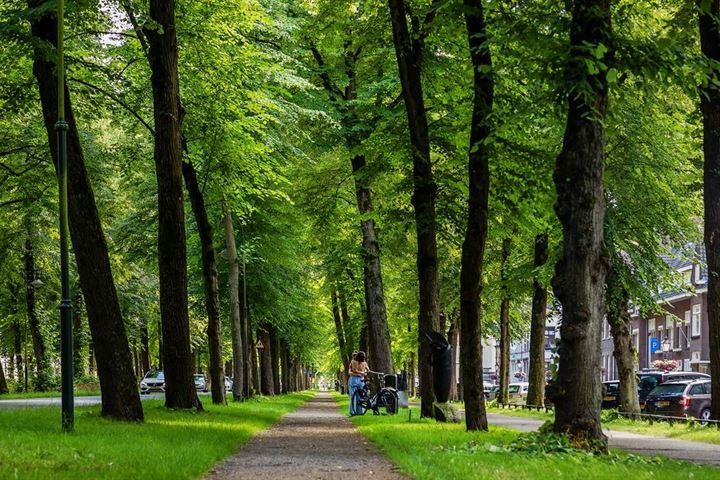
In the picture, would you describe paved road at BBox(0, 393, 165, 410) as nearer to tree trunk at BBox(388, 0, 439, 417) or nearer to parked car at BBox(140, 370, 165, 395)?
Result: tree trunk at BBox(388, 0, 439, 417)

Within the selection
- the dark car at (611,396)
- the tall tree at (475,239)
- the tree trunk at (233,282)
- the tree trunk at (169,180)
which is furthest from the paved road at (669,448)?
the dark car at (611,396)

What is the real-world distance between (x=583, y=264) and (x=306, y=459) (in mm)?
4034

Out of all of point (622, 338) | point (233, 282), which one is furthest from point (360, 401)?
point (622, 338)

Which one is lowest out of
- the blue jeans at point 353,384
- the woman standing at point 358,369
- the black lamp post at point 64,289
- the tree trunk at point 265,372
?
the tree trunk at point 265,372

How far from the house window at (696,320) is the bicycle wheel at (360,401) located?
40.3m

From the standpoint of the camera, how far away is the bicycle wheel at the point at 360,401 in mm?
26059

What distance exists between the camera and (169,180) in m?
19.2

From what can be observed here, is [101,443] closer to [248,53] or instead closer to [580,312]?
[580,312]

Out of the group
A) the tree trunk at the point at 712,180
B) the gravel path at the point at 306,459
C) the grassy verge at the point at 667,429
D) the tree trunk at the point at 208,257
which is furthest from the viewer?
the tree trunk at the point at 208,257

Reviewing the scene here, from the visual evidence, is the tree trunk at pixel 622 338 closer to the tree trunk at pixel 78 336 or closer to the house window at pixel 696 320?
the tree trunk at pixel 78 336

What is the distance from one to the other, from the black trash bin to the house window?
45.5 metres

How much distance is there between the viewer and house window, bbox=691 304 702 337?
61344 mm

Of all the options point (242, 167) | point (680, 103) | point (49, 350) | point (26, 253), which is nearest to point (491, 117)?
point (242, 167)

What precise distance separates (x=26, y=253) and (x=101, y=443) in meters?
32.4
